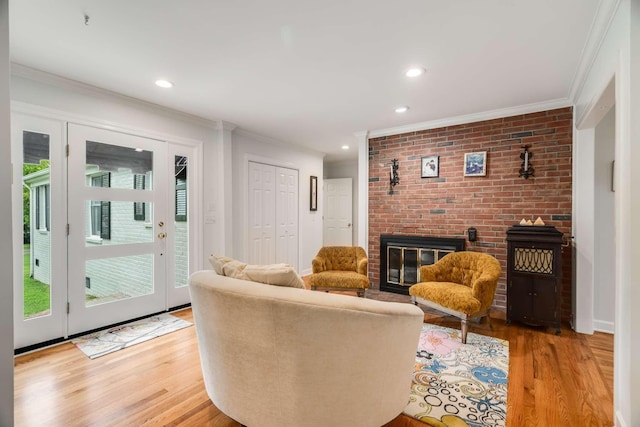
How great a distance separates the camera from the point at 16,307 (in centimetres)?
250

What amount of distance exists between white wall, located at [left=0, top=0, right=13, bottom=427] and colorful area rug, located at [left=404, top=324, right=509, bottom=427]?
1.90 meters

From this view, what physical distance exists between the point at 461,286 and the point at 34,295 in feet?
12.8

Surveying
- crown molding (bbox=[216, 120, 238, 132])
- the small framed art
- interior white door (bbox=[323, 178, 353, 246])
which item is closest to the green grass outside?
crown molding (bbox=[216, 120, 238, 132])

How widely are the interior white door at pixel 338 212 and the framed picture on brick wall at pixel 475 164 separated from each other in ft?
10.3

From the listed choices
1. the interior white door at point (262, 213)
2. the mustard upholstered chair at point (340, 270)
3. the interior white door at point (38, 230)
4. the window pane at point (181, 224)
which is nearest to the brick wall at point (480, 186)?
the mustard upholstered chair at point (340, 270)

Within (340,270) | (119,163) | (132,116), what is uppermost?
(132,116)

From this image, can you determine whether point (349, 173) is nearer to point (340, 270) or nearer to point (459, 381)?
point (340, 270)

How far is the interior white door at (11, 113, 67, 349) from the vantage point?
250 centimetres

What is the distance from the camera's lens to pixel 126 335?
115 inches

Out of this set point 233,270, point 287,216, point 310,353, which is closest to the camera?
point 310,353

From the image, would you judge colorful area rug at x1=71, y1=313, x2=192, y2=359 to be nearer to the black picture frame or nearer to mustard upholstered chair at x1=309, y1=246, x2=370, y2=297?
mustard upholstered chair at x1=309, y1=246, x2=370, y2=297

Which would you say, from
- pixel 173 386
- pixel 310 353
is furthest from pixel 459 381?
pixel 173 386

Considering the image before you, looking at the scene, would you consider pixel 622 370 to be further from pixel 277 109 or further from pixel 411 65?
pixel 277 109

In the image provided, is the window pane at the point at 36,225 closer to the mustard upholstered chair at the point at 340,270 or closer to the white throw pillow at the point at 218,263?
the white throw pillow at the point at 218,263
